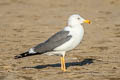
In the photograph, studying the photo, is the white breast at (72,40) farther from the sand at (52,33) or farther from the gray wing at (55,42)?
the sand at (52,33)

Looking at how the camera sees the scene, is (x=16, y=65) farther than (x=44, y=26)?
No

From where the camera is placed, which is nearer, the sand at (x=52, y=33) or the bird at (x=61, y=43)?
the bird at (x=61, y=43)

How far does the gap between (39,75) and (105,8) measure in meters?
10.7

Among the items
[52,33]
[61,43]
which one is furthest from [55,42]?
[52,33]

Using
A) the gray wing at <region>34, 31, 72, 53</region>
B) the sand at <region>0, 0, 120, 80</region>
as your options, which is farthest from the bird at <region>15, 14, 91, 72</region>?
the sand at <region>0, 0, 120, 80</region>

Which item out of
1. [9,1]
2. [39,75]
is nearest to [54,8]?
[9,1]

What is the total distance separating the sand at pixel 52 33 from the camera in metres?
8.73

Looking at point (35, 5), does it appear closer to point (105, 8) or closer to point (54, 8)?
point (54, 8)

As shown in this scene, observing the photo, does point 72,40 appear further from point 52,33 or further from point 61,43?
point 52,33

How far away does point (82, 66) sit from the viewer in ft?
30.8

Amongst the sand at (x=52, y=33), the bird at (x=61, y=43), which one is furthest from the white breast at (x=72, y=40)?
the sand at (x=52, y=33)

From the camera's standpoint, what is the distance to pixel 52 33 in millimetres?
13766

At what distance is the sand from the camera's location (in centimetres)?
873

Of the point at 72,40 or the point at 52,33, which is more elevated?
the point at 52,33
